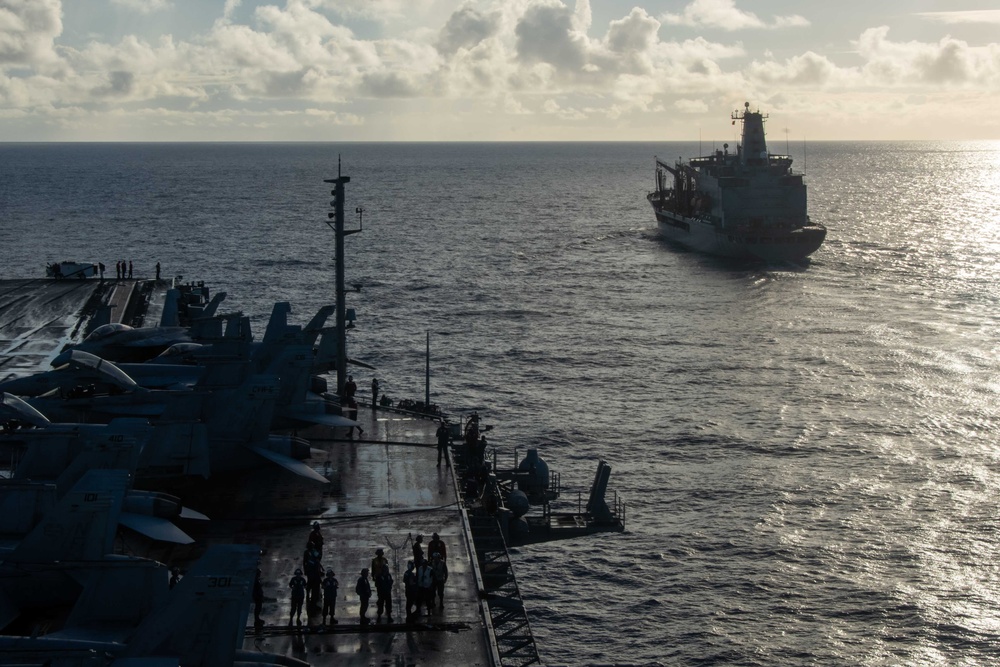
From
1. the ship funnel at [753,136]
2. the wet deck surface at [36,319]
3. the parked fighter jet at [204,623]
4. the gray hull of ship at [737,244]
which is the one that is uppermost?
the ship funnel at [753,136]

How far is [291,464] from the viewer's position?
3575cm

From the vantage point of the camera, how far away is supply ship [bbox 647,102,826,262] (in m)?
124

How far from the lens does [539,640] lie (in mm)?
38406

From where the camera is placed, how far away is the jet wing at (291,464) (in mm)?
35250

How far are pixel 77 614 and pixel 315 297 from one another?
79270mm

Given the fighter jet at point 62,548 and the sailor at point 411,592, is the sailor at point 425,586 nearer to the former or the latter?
the sailor at point 411,592

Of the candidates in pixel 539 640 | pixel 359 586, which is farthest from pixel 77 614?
pixel 539 640

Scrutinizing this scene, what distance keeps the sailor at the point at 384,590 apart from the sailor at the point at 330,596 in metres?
1.05

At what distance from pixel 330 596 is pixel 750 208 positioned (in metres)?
112

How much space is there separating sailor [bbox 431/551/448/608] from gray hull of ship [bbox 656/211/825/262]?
102m

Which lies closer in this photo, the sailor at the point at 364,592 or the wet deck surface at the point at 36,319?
the sailor at the point at 364,592

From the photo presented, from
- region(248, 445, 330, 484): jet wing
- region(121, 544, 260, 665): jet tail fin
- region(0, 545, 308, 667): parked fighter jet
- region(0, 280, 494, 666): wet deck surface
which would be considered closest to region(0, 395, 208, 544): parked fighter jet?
region(0, 280, 494, 666): wet deck surface

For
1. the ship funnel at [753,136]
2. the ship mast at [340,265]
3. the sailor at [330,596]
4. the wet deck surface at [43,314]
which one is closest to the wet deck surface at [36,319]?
the wet deck surface at [43,314]

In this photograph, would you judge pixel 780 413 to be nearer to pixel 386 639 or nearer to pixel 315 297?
pixel 386 639
